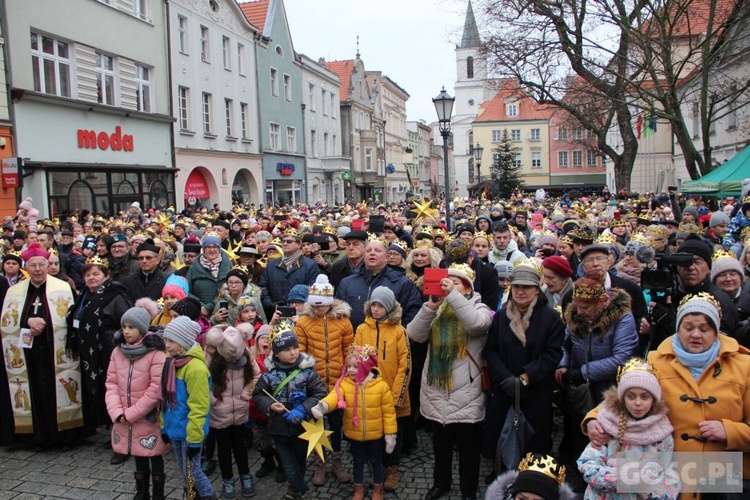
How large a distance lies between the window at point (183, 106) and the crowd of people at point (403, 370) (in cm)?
2111

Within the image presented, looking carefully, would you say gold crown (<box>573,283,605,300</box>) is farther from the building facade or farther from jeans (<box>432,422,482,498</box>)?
the building facade

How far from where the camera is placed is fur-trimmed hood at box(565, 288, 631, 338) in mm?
4477

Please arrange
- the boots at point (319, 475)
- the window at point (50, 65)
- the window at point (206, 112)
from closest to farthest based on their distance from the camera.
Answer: the boots at point (319, 475), the window at point (50, 65), the window at point (206, 112)

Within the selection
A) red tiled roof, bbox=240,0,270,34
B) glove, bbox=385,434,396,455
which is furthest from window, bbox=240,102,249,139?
glove, bbox=385,434,396,455

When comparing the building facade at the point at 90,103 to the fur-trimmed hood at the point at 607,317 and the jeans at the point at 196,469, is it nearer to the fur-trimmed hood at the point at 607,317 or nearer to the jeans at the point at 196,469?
the jeans at the point at 196,469

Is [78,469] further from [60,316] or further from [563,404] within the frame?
[563,404]

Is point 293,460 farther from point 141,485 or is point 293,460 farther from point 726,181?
point 726,181

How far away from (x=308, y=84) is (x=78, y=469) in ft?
126

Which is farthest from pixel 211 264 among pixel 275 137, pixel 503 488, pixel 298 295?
pixel 275 137

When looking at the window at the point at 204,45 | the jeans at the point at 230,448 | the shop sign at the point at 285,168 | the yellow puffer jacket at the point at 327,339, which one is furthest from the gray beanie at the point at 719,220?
the shop sign at the point at 285,168

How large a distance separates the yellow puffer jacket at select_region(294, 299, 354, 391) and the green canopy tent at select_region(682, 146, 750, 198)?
1241 centimetres

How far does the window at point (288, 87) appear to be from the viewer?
37406 mm

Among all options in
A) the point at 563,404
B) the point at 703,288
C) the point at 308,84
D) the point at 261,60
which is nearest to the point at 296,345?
the point at 563,404

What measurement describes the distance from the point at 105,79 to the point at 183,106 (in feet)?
17.5
